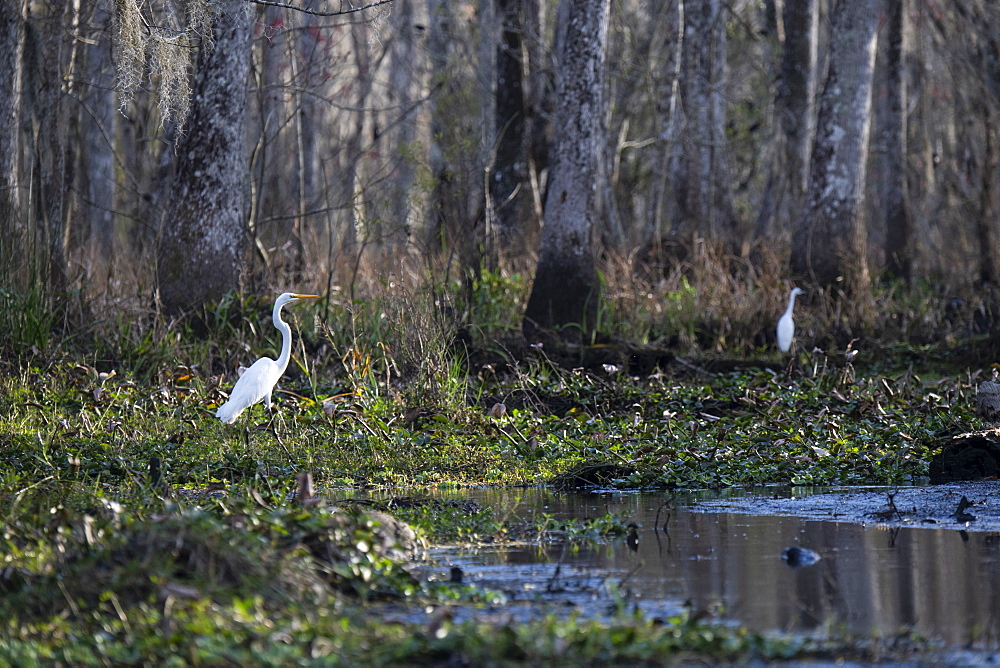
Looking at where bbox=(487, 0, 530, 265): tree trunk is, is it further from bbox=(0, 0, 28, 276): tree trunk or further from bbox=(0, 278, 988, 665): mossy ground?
bbox=(0, 0, 28, 276): tree trunk

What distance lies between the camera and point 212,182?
12.5 meters

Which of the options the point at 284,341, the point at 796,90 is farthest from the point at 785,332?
the point at 796,90

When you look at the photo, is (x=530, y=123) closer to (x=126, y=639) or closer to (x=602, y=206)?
(x=602, y=206)

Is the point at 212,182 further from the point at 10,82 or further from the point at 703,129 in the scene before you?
the point at 703,129

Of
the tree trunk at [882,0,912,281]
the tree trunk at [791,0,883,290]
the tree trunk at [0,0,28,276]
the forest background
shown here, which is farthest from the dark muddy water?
the tree trunk at [882,0,912,281]

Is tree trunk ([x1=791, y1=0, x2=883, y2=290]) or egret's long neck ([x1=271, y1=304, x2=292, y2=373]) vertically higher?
tree trunk ([x1=791, y1=0, x2=883, y2=290])

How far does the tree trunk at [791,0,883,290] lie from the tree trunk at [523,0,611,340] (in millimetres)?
4644

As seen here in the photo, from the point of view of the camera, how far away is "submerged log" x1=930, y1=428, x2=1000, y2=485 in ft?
25.3

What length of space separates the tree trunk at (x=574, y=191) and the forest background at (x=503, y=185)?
0.02m

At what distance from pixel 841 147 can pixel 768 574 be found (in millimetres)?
12236

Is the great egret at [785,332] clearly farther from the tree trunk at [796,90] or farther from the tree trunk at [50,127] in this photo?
the tree trunk at [50,127]

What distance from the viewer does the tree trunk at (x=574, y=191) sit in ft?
41.4

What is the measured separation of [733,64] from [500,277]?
2023cm

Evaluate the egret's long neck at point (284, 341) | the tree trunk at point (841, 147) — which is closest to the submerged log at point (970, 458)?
the egret's long neck at point (284, 341)
